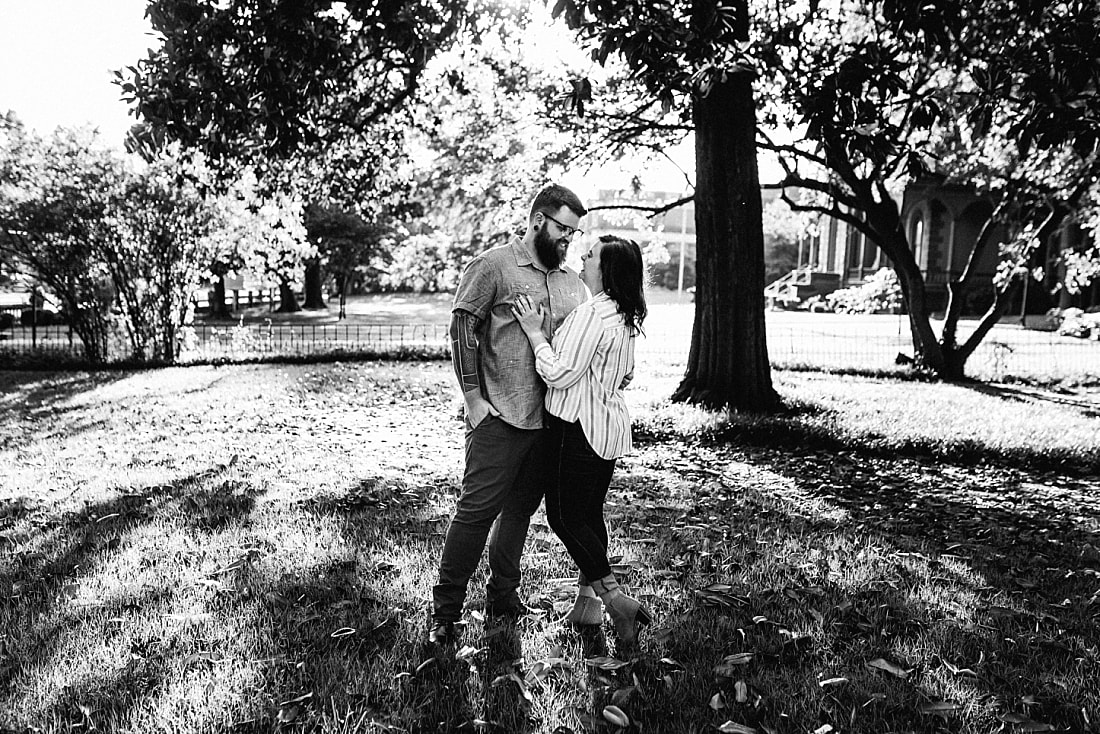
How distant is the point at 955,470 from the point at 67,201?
13.9 meters

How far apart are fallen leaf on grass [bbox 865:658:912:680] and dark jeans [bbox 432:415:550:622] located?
159cm

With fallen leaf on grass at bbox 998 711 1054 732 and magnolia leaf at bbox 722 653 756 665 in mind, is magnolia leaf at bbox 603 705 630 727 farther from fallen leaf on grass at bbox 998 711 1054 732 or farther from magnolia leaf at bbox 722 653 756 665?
fallen leaf on grass at bbox 998 711 1054 732

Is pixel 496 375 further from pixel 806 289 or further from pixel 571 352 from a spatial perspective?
pixel 806 289

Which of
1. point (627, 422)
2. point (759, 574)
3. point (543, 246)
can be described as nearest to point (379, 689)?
point (627, 422)

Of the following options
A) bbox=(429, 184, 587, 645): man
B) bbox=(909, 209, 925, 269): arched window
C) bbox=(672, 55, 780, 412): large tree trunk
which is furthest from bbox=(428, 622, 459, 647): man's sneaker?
bbox=(909, 209, 925, 269): arched window

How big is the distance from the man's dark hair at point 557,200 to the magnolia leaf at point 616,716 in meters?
2.02

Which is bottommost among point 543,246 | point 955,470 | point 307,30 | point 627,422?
point 955,470

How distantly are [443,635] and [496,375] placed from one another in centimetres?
116

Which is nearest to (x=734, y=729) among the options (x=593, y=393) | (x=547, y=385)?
(x=593, y=393)

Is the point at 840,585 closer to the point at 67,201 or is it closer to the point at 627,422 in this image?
the point at 627,422

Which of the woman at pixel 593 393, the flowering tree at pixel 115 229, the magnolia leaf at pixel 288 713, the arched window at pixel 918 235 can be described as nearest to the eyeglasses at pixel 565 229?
the woman at pixel 593 393

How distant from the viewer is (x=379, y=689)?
319 centimetres

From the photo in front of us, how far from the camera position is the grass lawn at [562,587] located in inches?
122

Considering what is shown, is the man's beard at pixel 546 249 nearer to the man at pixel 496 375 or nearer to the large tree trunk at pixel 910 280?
the man at pixel 496 375
